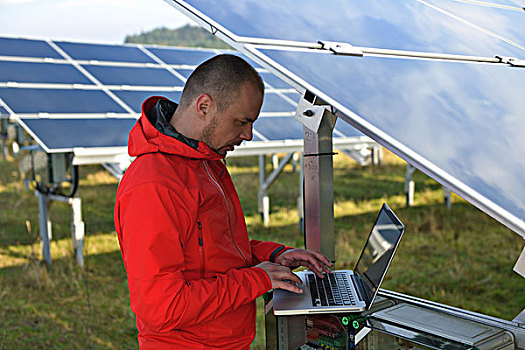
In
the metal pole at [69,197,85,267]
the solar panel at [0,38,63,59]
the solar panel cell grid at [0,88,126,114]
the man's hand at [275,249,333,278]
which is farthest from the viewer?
the solar panel at [0,38,63,59]

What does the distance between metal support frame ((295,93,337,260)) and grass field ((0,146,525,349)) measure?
8.18 ft

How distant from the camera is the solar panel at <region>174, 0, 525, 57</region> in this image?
1.71m

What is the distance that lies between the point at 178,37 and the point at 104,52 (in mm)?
39767

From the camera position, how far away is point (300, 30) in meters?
1.78

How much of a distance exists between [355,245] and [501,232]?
2307 mm

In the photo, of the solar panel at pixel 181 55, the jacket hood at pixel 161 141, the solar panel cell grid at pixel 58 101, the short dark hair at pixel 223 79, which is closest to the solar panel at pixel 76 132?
the solar panel cell grid at pixel 58 101

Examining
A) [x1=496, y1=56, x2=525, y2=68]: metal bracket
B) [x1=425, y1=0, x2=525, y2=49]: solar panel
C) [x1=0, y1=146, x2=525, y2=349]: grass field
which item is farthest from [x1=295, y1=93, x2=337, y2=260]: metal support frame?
[x1=0, y1=146, x2=525, y2=349]: grass field

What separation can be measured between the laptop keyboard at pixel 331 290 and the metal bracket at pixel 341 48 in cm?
83

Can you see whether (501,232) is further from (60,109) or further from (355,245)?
(60,109)

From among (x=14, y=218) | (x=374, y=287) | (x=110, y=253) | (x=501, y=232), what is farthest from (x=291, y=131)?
(x=14, y=218)

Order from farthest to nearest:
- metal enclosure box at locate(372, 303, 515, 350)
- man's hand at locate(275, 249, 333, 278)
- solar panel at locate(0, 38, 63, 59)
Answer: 1. solar panel at locate(0, 38, 63, 59)
2. man's hand at locate(275, 249, 333, 278)
3. metal enclosure box at locate(372, 303, 515, 350)

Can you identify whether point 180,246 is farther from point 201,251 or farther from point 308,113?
point 308,113

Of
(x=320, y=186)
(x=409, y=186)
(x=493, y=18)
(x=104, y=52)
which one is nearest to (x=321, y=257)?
(x=320, y=186)

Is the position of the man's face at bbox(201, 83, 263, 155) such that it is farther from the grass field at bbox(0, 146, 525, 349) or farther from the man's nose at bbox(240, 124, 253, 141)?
the grass field at bbox(0, 146, 525, 349)
